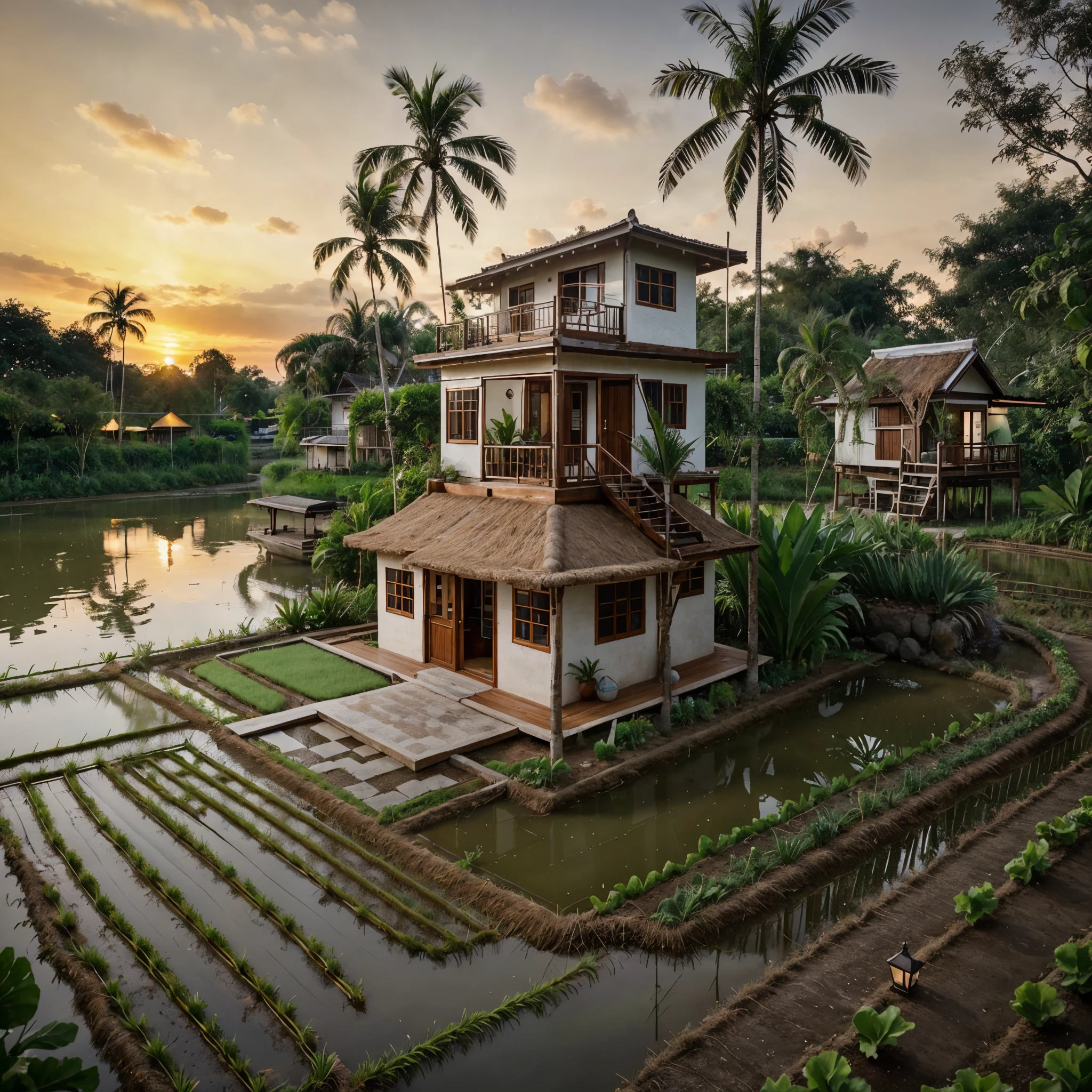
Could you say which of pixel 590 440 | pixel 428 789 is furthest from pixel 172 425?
pixel 428 789

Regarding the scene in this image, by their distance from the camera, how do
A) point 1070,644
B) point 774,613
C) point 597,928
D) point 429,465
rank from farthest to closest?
1. point 429,465
2. point 1070,644
3. point 774,613
4. point 597,928

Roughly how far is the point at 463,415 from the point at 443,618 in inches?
175

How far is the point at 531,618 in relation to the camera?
42.5 feet

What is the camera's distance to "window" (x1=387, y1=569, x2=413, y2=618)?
15.5 meters

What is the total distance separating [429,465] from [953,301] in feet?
129

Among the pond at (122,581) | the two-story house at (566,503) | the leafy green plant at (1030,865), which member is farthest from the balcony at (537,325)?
the leafy green plant at (1030,865)

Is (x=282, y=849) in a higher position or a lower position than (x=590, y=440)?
lower

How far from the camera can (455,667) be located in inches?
572

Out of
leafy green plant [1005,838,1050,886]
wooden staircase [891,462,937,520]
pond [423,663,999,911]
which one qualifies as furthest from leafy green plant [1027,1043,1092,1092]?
wooden staircase [891,462,937,520]

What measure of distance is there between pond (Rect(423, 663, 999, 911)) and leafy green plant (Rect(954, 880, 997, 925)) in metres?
3.00

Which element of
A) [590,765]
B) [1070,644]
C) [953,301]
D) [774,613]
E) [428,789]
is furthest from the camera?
[953,301]

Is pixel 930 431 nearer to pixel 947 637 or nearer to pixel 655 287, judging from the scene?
pixel 947 637

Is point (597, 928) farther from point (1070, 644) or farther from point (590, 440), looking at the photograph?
point (1070, 644)

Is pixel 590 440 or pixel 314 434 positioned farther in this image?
pixel 314 434
